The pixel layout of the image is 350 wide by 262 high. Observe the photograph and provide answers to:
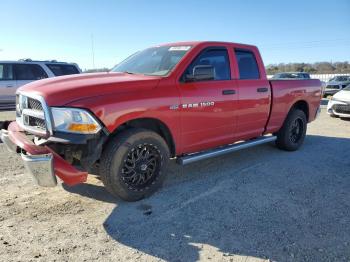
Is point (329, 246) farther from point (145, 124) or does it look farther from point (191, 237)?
point (145, 124)

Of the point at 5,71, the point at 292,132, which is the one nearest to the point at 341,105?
the point at 292,132

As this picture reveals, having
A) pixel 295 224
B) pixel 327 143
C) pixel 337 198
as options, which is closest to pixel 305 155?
pixel 327 143

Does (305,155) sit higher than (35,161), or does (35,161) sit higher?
(35,161)

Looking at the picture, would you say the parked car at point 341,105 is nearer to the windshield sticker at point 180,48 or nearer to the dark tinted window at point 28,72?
the windshield sticker at point 180,48

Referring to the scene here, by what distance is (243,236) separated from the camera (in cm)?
334

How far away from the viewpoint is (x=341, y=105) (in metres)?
10.7

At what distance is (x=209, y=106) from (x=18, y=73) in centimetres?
827

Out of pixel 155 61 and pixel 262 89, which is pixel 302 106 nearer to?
pixel 262 89

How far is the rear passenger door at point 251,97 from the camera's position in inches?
212

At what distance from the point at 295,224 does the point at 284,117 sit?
324 cm

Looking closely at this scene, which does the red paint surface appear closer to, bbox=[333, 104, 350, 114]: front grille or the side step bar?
the side step bar

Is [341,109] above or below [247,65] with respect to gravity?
below

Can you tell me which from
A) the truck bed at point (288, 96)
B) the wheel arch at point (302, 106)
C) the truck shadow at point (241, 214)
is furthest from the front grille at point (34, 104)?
the wheel arch at point (302, 106)

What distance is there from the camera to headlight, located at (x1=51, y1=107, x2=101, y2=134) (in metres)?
3.51
